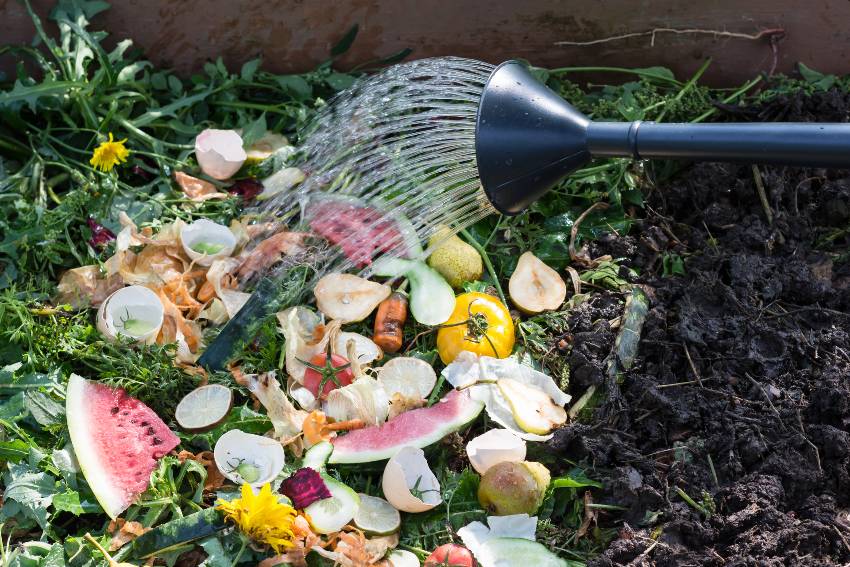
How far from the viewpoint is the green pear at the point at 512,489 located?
7.91 feet

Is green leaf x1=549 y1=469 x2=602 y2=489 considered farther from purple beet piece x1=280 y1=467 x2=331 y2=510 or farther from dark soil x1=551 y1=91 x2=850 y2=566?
purple beet piece x1=280 y1=467 x2=331 y2=510

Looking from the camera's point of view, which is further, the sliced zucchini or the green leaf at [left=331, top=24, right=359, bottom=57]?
the green leaf at [left=331, top=24, right=359, bottom=57]

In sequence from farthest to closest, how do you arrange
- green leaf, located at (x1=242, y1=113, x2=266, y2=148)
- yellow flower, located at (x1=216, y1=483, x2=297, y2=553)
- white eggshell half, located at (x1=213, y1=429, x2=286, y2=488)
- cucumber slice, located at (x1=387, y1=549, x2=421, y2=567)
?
green leaf, located at (x1=242, y1=113, x2=266, y2=148) → white eggshell half, located at (x1=213, y1=429, x2=286, y2=488) → cucumber slice, located at (x1=387, y1=549, x2=421, y2=567) → yellow flower, located at (x1=216, y1=483, x2=297, y2=553)

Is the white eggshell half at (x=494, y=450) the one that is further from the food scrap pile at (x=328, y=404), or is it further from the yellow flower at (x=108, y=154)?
the yellow flower at (x=108, y=154)

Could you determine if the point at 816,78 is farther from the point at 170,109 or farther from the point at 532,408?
the point at 170,109

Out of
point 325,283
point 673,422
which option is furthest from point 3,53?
point 673,422

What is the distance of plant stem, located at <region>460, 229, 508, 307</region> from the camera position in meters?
2.88

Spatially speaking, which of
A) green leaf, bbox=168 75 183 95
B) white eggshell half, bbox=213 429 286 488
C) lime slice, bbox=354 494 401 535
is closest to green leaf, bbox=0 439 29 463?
white eggshell half, bbox=213 429 286 488

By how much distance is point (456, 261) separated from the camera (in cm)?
288

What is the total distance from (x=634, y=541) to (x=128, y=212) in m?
1.67

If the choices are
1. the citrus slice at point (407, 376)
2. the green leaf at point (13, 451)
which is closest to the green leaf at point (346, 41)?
the citrus slice at point (407, 376)

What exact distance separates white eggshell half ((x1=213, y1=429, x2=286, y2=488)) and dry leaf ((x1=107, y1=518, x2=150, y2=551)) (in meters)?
0.23

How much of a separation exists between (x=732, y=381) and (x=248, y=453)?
1.19 m

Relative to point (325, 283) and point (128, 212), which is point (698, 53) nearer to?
point (325, 283)
